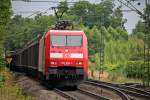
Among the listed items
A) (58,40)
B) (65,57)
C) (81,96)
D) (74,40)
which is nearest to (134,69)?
(74,40)

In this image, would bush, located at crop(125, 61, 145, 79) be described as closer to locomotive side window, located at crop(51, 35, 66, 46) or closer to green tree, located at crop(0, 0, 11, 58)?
green tree, located at crop(0, 0, 11, 58)

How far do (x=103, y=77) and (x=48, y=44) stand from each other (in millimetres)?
19581

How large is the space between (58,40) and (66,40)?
0.41 meters

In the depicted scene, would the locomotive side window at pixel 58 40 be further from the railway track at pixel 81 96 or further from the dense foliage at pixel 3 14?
the dense foliage at pixel 3 14

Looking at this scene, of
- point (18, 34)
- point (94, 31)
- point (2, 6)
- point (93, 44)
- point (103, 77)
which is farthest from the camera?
point (18, 34)

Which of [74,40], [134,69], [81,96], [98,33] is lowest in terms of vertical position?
[81,96]

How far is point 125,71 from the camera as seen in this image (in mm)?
47031

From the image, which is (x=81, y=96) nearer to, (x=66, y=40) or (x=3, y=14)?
(x=66, y=40)

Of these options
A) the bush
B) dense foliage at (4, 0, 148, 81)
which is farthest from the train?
the bush

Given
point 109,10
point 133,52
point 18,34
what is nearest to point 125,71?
point 133,52

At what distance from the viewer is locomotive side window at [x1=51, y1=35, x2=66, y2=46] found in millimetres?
26422

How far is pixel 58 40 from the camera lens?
87.2 ft

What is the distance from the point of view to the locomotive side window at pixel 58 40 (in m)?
26.4

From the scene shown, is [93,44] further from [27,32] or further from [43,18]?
[43,18]
